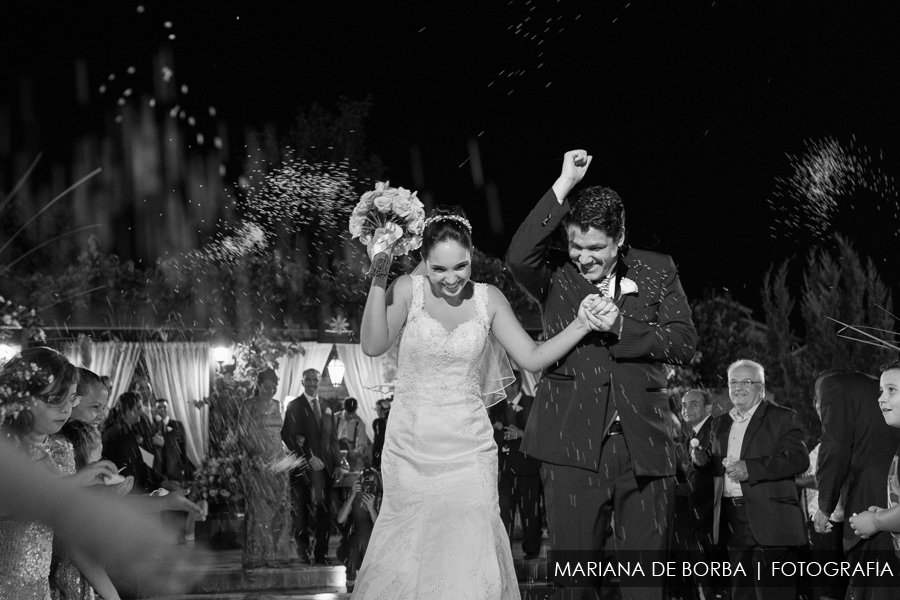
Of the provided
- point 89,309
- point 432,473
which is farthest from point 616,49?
point 89,309

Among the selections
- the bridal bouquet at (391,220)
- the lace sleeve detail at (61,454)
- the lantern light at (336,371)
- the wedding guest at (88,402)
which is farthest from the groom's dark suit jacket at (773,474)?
the lantern light at (336,371)

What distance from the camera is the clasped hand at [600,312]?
4.68 metres

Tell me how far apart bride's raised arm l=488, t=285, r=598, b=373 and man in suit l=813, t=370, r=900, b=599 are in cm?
257

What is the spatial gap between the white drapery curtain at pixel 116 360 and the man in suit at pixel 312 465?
7.41 metres

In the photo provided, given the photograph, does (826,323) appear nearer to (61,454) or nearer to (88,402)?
(88,402)

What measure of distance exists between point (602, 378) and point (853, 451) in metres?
2.89

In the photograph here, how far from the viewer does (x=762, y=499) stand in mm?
7535

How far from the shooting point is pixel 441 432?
5.53 metres

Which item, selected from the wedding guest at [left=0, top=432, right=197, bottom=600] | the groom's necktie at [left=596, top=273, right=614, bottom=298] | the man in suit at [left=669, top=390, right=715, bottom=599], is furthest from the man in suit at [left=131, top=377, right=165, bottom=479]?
the wedding guest at [left=0, top=432, right=197, bottom=600]

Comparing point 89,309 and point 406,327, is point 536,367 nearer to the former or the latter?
point 406,327

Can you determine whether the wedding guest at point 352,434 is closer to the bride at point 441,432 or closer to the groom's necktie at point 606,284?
the bride at point 441,432

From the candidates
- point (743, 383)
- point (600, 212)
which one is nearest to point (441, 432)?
point (600, 212)

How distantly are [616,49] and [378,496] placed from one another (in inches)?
218

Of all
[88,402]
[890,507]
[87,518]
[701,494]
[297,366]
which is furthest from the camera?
[297,366]
